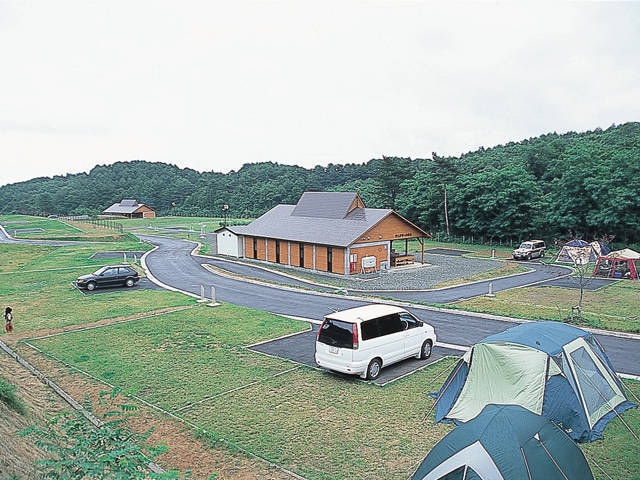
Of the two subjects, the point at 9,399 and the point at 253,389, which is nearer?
the point at 9,399

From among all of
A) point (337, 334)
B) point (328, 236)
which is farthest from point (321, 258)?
point (337, 334)

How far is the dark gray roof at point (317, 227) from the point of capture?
106ft

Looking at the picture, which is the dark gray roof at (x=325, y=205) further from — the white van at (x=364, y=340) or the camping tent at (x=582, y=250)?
the white van at (x=364, y=340)

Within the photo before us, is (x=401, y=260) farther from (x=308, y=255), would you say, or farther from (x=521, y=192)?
(x=521, y=192)

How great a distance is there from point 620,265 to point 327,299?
20.1 metres

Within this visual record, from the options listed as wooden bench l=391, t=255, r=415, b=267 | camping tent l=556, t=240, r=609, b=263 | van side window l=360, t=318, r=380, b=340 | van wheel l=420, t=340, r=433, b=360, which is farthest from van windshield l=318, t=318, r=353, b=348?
camping tent l=556, t=240, r=609, b=263

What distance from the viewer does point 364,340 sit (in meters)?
11.6

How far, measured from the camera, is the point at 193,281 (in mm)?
28016

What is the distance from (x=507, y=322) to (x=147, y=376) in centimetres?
1188

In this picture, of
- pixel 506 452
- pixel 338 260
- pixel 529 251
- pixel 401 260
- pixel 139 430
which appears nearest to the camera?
pixel 506 452

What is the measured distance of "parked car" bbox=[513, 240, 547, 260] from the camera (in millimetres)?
38750

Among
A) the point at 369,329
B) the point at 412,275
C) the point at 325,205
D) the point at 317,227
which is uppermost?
the point at 325,205

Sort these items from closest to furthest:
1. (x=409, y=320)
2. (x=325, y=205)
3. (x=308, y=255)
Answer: (x=409, y=320), (x=308, y=255), (x=325, y=205)

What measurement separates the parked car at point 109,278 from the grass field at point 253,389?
3336 millimetres
